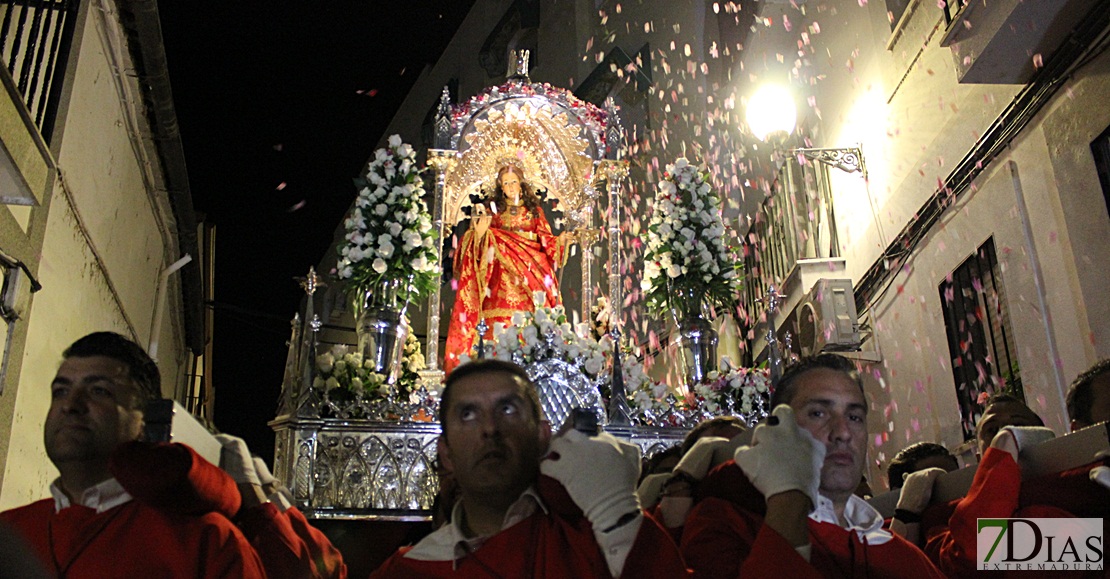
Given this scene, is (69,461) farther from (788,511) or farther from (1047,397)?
(1047,397)

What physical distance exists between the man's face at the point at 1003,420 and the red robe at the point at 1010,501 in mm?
719

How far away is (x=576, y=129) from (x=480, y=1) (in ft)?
28.2

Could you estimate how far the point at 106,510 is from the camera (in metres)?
2.13

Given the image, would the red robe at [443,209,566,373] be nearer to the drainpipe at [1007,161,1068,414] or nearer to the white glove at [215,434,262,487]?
the drainpipe at [1007,161,1068,414]

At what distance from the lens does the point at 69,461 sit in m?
2.17

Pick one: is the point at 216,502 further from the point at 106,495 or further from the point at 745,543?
the point at 745,543

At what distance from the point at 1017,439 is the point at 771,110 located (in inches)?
226

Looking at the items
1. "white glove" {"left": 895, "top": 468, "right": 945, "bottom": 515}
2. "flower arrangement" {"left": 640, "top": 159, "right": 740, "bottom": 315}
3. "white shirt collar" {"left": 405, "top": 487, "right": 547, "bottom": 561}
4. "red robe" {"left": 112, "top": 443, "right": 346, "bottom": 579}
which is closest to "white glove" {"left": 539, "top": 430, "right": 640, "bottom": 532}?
"white shirt collar" {"left": 405, "top": 487, "right": 547, "bottom": 561}

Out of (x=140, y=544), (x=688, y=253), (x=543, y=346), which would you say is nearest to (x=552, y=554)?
(x=140, y=544)

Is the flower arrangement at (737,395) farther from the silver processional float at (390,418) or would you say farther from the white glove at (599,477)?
the white glove at (599,477)

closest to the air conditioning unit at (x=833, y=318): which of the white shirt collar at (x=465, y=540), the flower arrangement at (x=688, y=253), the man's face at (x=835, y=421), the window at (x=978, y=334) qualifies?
the window at (x=978, y=334)

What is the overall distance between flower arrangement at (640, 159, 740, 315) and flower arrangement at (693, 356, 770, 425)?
2.30ft

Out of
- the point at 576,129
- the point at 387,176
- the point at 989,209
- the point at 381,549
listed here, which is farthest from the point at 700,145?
the point at 381,549

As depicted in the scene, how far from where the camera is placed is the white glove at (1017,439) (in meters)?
2.30
